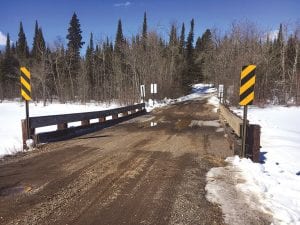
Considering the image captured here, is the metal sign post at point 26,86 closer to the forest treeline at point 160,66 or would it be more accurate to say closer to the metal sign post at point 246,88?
the metal sign post at point 246,88

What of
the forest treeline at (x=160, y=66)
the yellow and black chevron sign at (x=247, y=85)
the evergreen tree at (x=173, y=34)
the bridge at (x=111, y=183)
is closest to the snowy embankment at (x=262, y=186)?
the bridge at (x=111, y=183)

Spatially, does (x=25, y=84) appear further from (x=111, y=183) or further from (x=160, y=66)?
(x=160, y=66)

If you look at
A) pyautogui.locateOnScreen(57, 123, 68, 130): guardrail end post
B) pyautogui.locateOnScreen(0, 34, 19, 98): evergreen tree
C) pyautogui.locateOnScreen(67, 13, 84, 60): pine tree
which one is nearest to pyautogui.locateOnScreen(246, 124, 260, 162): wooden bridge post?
pyautogui.locateOnScreen(57, 123, 68, 130): guardrail end post

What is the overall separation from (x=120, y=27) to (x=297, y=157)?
81.8m

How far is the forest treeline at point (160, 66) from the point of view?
34250 millimetres

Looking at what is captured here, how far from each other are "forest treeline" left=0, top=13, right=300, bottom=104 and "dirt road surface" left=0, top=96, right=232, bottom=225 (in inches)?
948

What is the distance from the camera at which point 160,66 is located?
49.0 metres

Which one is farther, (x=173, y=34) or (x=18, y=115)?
(x=173, y=34)

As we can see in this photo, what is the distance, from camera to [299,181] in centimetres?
655

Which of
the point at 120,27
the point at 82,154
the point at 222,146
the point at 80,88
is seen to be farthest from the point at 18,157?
the point at 120,27

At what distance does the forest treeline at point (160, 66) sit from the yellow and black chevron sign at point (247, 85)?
2385 centimetres

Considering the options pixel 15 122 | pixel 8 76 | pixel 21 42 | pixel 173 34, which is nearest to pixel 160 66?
pixel 173 34

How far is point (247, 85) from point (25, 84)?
7266 mm

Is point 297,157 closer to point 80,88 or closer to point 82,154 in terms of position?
point 82,154
